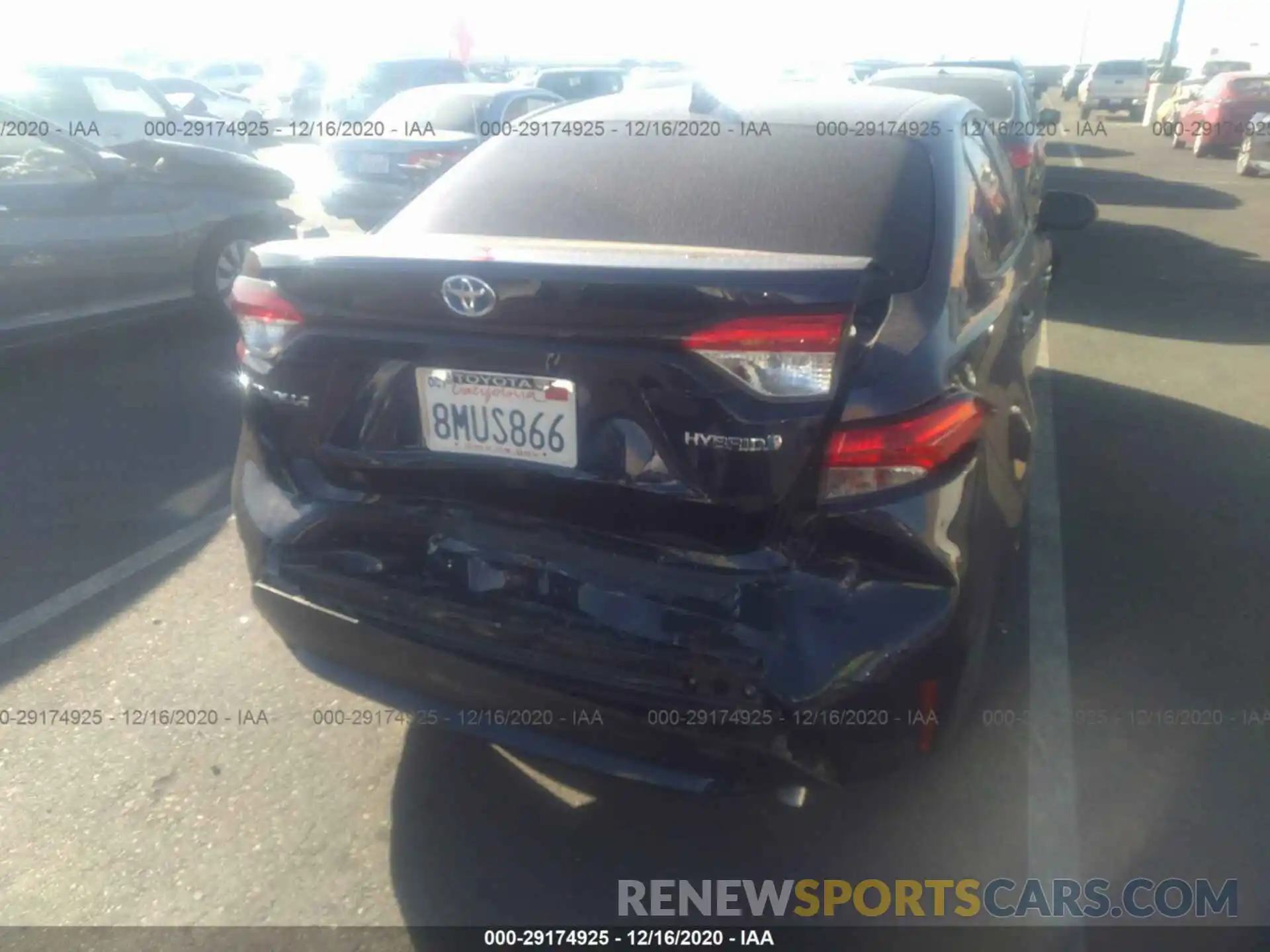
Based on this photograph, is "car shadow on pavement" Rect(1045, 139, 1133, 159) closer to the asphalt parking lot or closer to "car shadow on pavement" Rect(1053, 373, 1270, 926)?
"car shadow on pavement" Rect(1053, 373, 1270, 926)

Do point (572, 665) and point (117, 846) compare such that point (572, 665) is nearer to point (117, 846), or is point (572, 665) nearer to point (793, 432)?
point (793, 432)

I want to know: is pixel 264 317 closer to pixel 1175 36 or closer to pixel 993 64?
pixel 993 64

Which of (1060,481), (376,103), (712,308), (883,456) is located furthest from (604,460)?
(376,103)

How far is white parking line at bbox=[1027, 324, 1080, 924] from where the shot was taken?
2.66m

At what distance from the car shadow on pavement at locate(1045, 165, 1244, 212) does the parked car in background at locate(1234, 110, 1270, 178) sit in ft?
3.84

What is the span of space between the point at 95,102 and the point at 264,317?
288 inches

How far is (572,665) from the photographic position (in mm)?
2201

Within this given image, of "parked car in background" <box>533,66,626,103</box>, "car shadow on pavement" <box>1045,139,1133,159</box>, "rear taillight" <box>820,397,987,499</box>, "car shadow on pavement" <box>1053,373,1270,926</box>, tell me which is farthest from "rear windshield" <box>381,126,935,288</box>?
"car shadow on pavement" <box>1045,139,1133,159</box>

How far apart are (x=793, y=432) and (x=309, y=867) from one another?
5.35ft

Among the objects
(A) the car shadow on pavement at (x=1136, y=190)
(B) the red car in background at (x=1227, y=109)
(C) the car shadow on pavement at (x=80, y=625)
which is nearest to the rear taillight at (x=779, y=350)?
(C) the car shadow on pavement at (x=80, y=625)

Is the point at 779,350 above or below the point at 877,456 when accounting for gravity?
above

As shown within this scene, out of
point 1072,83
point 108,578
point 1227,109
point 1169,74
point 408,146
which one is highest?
point 408,146

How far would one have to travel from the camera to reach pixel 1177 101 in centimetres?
2455

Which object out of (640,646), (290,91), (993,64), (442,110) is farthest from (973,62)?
(290,91)
